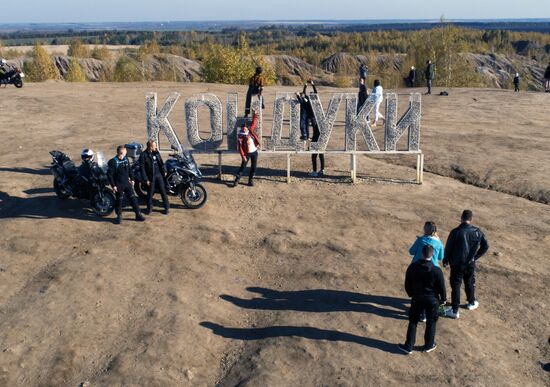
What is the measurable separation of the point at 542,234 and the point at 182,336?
27.4ft

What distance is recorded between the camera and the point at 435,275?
330 inches

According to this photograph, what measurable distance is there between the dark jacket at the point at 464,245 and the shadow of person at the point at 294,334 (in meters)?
1.75

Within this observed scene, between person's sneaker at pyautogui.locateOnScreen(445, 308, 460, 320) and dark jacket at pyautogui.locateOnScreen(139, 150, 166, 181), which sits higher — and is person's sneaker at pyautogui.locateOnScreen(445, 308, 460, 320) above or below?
below

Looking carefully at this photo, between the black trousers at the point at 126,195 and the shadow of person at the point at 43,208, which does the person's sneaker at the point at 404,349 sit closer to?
the black trousers at the point at 126,195

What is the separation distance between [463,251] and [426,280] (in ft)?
4.75

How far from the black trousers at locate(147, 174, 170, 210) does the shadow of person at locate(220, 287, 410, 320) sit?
3.96 metres

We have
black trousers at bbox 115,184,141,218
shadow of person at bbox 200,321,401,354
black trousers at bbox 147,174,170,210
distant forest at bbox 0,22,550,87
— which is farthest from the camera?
distant forest at bbox 0,22,550,87

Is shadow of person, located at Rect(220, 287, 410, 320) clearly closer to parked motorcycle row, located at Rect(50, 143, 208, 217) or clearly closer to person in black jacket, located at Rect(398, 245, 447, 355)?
person in black jacket, located at Rect(398, 245, 447, 355)

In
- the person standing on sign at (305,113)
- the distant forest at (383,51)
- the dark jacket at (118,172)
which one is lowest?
the distant forest at (383,51)

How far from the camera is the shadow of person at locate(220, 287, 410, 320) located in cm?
1012

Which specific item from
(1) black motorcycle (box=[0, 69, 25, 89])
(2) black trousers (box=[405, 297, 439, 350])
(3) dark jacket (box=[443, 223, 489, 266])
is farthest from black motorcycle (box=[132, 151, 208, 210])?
(1) black motorcycle (box=[0, 69, 25, 89])

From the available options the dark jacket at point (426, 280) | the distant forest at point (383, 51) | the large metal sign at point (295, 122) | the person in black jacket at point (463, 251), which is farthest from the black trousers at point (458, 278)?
the distant forest at point (383, 51)

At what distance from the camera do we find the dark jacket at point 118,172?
12852 millimetres

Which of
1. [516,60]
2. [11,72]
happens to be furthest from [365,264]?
[516,60]
